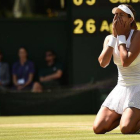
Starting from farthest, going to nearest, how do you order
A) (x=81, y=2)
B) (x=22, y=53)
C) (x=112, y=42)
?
(x=22, y=53)
(x=81, y=2)
(x=112, y=42)

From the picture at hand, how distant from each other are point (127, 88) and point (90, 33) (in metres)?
5.52

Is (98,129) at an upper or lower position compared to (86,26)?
lower

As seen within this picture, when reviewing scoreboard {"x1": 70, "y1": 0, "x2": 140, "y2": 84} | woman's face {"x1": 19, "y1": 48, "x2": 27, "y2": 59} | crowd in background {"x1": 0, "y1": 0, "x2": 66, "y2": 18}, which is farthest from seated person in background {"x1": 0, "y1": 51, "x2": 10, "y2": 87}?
crowd in background {"x1": 0, "y1": 0, "x2": 66, "y2": 18}

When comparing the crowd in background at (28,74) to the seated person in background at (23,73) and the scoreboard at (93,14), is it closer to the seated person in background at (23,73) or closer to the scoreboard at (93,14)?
the seated person in background at (23,73)

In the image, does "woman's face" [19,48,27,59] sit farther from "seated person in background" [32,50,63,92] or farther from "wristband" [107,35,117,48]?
"wristband" [107,35,117,48]

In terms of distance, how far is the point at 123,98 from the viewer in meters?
Answer: 8.02

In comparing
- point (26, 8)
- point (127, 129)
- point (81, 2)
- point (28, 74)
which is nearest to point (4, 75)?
point (28, 74)

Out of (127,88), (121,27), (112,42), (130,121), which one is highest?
(121,27)

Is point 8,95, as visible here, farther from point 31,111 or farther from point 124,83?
point 124,83

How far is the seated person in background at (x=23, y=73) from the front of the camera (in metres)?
14.1

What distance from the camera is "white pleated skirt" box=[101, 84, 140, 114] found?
25.9ft

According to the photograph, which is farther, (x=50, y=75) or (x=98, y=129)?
(x=50, y=75)

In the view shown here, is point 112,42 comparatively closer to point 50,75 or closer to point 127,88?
point 127,88

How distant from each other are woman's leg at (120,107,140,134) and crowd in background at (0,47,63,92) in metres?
6.15
